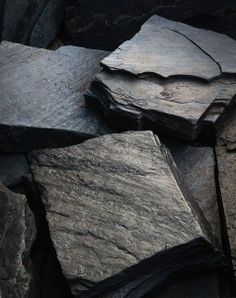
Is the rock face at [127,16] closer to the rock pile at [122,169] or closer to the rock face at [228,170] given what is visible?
the rock pile at [122,169]

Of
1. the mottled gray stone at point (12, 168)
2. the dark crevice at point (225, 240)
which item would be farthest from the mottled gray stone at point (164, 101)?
the mottled gray stone at point (12, 168)

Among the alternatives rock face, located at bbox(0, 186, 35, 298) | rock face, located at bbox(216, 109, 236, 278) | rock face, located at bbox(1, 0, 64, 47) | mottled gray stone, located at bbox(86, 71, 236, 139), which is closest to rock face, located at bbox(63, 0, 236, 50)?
rock face, located at bbox(1, 0, 64, 47)

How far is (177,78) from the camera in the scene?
8.47ft

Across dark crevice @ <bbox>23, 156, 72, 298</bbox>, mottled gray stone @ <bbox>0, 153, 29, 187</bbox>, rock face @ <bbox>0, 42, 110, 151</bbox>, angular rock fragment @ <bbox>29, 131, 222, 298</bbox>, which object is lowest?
dark crevice @ <bbox>23, 156, 72, 298</bbox>

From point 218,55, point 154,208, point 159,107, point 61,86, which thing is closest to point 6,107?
point 61,86

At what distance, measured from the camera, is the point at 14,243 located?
6.11ft

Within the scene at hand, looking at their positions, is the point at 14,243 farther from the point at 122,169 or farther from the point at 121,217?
the point at 122,169

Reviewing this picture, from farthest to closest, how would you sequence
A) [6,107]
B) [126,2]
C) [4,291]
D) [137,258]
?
[126,2] < [6,107] < [137,258] < [4,291]

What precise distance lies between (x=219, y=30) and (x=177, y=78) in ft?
3.22

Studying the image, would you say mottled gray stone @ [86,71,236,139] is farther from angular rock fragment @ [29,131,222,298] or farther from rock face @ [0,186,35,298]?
rock face @ [0,186,35,298]

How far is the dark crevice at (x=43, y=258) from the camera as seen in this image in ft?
6.86

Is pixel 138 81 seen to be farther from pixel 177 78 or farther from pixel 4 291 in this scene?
pixel 4 291

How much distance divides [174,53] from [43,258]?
1411mm

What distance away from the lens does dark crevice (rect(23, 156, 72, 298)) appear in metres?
2.09
